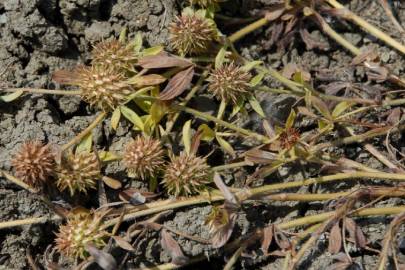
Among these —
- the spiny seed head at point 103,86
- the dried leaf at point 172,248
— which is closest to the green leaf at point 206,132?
the spiny seed head at point 103,86

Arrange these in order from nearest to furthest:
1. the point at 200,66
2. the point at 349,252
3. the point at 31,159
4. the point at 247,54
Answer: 1. the point at 31,159
2. the point at 349,252
3. the point at 200,66
4. the point at 247,54

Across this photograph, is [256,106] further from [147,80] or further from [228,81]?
[147,80]

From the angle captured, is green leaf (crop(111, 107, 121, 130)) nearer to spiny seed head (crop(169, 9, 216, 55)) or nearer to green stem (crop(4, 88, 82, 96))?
green stem (crop(4, 88, 82, 96))

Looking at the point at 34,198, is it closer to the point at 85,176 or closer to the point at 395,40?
the point at 85,176

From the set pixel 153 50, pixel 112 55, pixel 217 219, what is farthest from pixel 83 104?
pixel 217 219

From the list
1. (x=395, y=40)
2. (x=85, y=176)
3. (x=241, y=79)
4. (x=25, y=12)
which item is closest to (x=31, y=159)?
(x=85, y=176)

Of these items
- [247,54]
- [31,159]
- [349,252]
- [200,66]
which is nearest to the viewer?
[31,159]

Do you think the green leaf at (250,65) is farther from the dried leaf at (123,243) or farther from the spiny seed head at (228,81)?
the dried leaf at (123,243)
